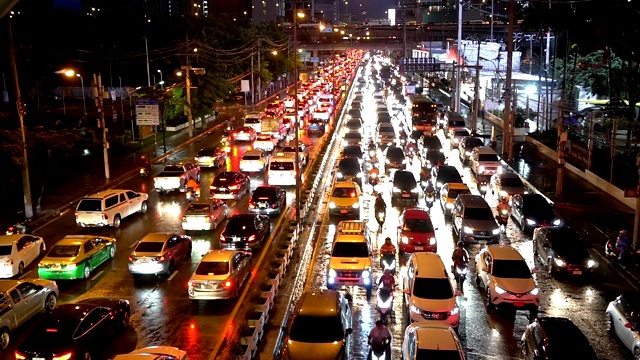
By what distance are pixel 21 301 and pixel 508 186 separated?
22.9 m

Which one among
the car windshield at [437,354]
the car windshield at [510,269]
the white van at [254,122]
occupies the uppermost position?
the white van at [254,122]

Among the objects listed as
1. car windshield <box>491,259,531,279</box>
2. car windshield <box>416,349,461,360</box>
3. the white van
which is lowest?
car windshield <box>491,259,531,279</box>

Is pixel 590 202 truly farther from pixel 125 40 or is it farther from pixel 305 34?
pixel 305 34

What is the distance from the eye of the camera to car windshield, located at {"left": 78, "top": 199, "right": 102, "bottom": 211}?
2856 centimetres

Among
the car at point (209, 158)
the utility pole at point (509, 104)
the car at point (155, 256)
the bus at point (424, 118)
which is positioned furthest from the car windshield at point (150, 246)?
the bus at point (424, 118)

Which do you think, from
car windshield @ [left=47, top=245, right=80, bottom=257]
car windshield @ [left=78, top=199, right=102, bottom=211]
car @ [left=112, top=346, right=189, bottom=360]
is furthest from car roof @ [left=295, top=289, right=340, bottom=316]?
car windshield @ [left=78, top=199, right=102, bottom=211]

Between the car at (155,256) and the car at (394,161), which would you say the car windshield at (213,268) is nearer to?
the car at (155,256)

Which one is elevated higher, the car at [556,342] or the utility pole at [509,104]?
the utility pole at [509,104]

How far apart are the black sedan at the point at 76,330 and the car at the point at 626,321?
12760 millimetres

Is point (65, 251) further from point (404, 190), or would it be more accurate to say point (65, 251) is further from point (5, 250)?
point (404, 190)

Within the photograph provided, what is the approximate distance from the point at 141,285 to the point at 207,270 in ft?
10.9

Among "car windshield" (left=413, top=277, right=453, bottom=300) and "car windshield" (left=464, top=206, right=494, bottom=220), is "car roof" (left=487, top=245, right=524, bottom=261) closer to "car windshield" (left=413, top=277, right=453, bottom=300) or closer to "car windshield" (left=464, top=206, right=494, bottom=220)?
"car windshield" (left=413, top=277, right=453, bottom=300)

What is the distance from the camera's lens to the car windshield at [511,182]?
108 ft

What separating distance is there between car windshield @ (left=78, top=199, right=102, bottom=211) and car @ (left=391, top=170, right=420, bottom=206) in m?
14.1
